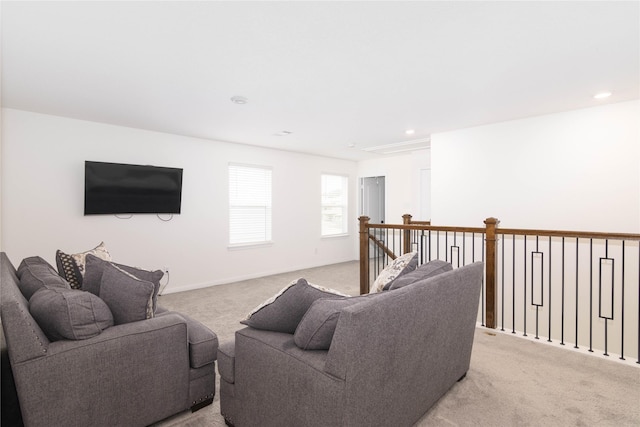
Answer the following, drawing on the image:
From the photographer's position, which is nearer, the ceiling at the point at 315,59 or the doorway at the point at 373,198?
the ceiling at the point at 315,59

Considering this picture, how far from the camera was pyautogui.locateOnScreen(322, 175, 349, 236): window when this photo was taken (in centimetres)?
730

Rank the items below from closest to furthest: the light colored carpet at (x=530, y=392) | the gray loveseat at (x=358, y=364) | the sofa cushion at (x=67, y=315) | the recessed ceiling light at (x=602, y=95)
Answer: the gray loveseat at (x=358, y=364), the sofa cushion at (x=67, y=315), the light colored carpet at (x=530, y=392), the recessed ceiling light at (x=602, y=95)

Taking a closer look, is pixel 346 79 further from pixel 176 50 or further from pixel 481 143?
pixel 481 143

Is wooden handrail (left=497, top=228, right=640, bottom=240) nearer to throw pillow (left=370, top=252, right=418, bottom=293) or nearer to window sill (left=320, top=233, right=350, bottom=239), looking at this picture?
throw pillow (left=370, top=252, right=418, bottom=293)

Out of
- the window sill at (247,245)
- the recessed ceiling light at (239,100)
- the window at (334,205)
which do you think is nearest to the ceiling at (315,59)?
the recessed ceiling light at (239,100)

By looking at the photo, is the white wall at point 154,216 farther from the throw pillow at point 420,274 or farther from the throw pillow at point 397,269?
the throw pillow at point 420,274

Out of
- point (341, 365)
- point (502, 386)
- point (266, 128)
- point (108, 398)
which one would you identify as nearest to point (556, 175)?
point (502, 386)

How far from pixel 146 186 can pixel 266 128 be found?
1.86 metres

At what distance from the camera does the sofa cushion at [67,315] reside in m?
1.64

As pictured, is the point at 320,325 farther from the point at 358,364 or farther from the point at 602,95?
the point at 602,95

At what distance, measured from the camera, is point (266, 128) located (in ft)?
15.1

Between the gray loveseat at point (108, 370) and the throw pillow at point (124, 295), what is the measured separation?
0.07 metres

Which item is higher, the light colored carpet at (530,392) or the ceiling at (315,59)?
the ceiling at (315,59)

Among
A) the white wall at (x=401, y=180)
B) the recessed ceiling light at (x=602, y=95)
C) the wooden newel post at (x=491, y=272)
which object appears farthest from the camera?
the white wall at (x=401, y=180)
